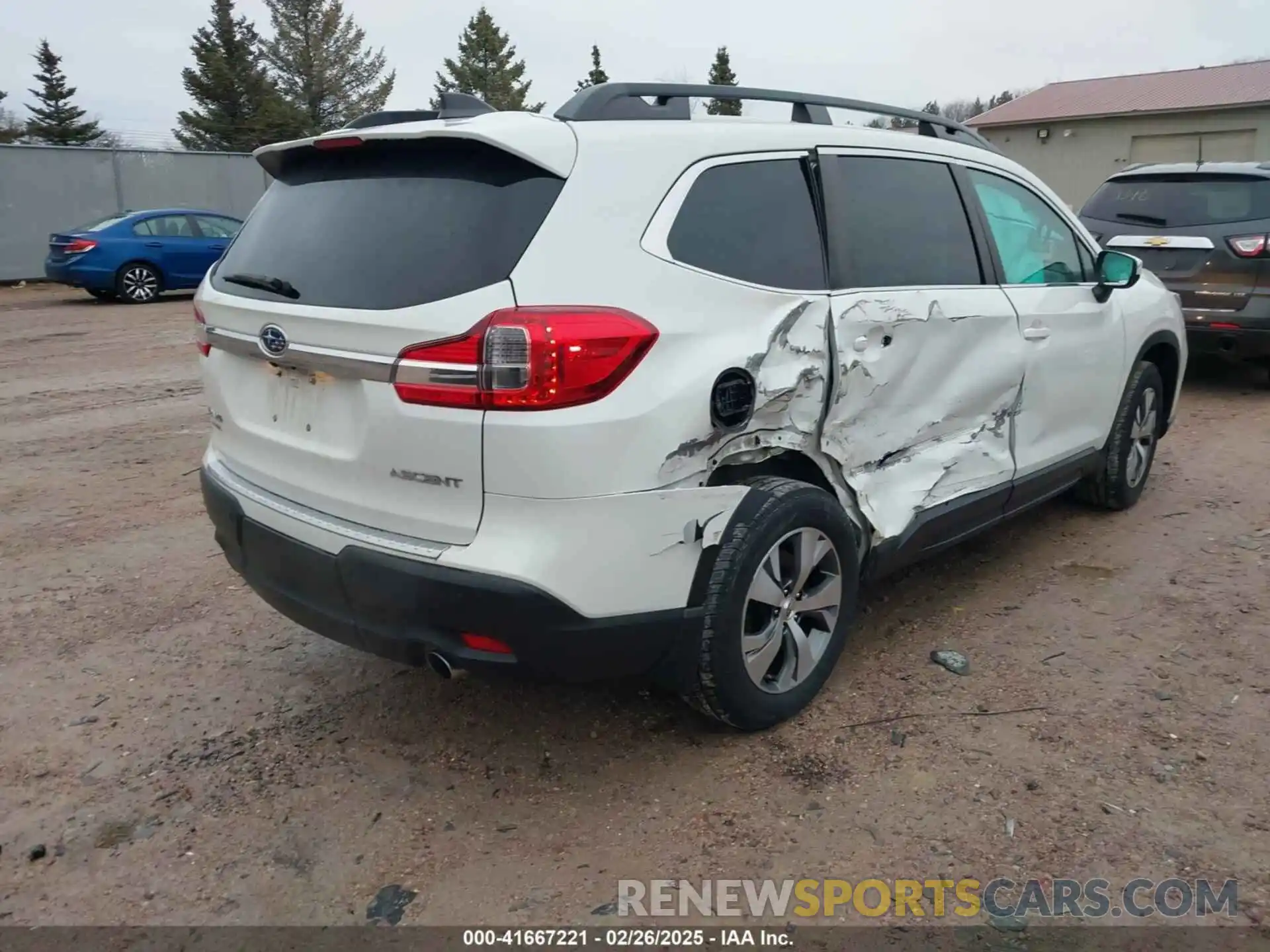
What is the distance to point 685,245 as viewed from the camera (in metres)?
2.75

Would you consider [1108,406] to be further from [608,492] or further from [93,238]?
[93,238]

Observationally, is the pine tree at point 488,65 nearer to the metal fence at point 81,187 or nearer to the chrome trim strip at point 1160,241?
the metal fence at point 81,187

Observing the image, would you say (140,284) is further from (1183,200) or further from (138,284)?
(1183,200)

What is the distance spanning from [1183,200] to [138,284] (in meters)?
14.3

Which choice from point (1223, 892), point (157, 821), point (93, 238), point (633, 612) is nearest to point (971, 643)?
point (1223, 892)

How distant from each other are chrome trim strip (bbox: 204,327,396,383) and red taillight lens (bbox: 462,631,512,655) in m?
0.68

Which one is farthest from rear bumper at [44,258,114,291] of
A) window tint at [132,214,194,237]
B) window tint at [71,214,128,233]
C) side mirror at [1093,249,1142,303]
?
side mirror at [1093,249,1142,303]

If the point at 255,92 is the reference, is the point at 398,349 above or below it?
below

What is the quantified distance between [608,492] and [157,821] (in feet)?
5.27

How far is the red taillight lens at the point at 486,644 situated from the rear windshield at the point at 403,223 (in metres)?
0.85

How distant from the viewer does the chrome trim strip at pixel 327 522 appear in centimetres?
255

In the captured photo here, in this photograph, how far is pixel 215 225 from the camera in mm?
16453

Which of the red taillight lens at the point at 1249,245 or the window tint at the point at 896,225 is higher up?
the window tint at the point at 896,225

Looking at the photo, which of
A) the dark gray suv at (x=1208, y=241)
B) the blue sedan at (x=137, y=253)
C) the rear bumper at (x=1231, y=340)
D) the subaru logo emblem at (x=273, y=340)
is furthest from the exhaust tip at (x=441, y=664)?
the blue sedan at (x=137, y=253)
